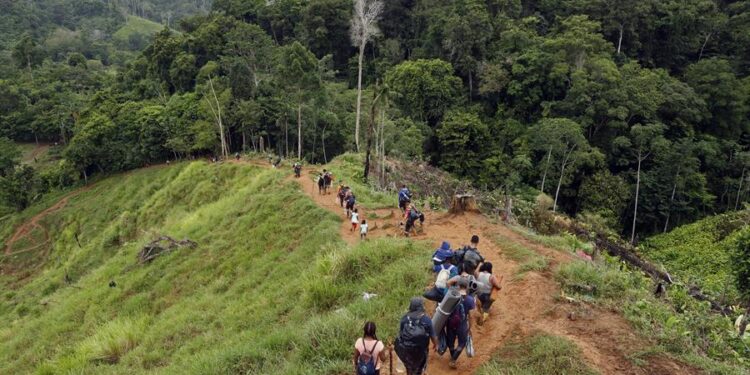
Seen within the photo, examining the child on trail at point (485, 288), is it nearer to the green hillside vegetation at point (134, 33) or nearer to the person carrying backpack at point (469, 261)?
the person carrying backpack at point (469, 261)

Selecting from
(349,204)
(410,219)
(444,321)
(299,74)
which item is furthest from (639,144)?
(444,321)

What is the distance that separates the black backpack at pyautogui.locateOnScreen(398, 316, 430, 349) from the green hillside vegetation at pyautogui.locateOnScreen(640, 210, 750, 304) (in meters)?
23.2

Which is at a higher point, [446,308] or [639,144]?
[446,308]

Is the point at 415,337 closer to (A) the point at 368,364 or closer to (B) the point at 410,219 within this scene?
(A) the point at 368,364

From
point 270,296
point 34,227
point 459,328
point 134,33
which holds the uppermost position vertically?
point 134,33

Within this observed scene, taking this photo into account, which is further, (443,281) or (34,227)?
(34,227)

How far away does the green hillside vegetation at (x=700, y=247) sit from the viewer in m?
25.8

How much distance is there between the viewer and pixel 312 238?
48.7 feet

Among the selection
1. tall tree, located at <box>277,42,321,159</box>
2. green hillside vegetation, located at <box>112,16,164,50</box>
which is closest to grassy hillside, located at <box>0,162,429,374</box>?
tall tree, located at <box>277,42,321,159</box>

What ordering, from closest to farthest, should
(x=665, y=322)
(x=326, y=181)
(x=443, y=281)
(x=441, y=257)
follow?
(x=443, y=281), (x=665, y=322), (x=441, y=257), (x=326, y=181)

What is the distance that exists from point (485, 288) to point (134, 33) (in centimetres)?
13477

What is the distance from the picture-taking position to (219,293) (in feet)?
46.8

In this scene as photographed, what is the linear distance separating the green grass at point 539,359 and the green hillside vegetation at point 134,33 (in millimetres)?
123980

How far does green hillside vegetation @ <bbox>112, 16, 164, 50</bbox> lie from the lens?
375ft
